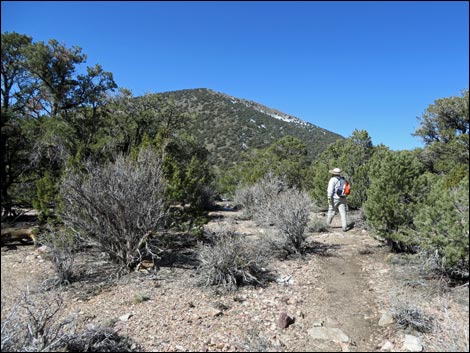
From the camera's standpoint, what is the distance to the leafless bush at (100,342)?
327cm

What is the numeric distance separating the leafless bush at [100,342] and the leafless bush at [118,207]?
2133 mm

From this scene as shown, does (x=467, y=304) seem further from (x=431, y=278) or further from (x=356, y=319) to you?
(x=356, y=319)

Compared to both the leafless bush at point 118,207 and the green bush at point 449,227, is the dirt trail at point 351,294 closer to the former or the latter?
the green bush at point 449,227

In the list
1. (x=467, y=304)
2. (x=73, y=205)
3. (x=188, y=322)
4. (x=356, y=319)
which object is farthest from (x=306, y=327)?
(x=73, y=205)

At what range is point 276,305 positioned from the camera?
4648 mm

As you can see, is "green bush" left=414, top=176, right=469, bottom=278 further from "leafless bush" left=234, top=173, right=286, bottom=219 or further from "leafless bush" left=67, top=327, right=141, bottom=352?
"leafless bush" left=234, top=173, right=286, bottom=219

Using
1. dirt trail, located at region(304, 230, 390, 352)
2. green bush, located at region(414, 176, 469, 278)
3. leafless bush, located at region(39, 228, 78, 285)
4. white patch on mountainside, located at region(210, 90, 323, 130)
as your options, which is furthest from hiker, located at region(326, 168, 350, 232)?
white patch on mountainside, located at region(210, 90, 323, 130)

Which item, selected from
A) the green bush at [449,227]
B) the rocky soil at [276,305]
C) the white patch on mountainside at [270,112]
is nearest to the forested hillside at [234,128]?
the white patch on mountainside at [270,112]

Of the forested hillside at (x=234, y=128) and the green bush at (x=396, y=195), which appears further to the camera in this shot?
the forested hillside at (x=234, y=128)

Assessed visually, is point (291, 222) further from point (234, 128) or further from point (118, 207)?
point (234, 128)

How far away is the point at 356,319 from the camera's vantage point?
419 cm

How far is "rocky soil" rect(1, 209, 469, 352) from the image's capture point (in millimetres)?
3674

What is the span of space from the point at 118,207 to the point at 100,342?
2609mm

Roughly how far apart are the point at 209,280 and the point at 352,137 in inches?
639
